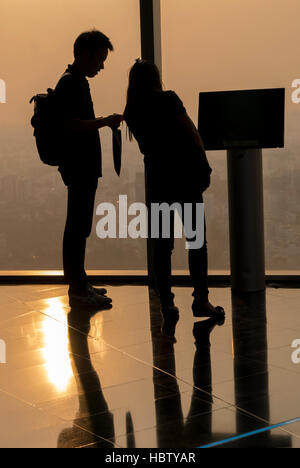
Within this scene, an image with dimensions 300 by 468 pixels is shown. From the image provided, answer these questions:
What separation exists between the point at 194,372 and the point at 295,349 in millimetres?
613

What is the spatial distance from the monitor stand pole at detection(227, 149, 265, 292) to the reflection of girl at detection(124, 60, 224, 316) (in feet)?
3.55

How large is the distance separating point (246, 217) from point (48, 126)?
1506 mm

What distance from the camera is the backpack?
190 inches

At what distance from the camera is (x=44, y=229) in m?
6.43

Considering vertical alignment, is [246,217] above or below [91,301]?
above

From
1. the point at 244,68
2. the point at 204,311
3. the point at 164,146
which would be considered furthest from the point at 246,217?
the point at 164,146

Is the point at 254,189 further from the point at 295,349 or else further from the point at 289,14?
the point at 295,349

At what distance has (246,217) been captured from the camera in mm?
5371
